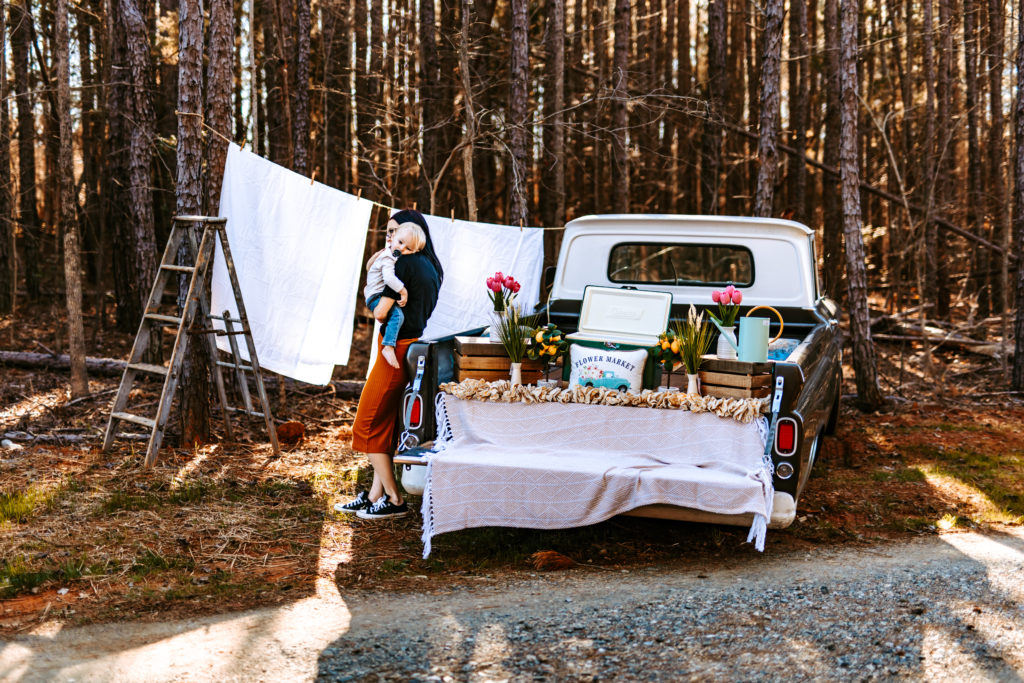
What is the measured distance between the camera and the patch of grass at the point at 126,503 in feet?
18.7

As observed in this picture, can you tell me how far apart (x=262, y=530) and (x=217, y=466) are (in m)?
1.60

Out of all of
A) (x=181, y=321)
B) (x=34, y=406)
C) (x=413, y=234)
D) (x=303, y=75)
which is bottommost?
(x=34, y=406)

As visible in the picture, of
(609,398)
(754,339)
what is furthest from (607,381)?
(754,339)

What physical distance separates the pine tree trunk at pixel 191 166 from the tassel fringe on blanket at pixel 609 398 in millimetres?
3213

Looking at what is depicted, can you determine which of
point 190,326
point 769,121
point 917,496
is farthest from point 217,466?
point 769,121

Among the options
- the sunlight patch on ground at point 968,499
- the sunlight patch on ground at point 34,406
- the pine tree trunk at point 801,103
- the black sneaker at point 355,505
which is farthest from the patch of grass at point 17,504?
the pine tree trunk at point 801,103

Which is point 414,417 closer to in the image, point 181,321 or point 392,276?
point 392,276

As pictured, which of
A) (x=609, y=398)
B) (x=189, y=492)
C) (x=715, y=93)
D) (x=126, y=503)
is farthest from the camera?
(x=715, y=93)

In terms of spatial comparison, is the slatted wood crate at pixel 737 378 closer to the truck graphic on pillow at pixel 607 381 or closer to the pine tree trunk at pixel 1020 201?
the truck graphic on pillow at pixel 607 381

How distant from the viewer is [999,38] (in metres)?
14.2

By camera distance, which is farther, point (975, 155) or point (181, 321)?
point (975, 155)

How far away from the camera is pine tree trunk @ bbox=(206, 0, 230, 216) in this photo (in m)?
7.91

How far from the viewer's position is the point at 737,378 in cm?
469

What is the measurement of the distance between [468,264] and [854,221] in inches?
182
